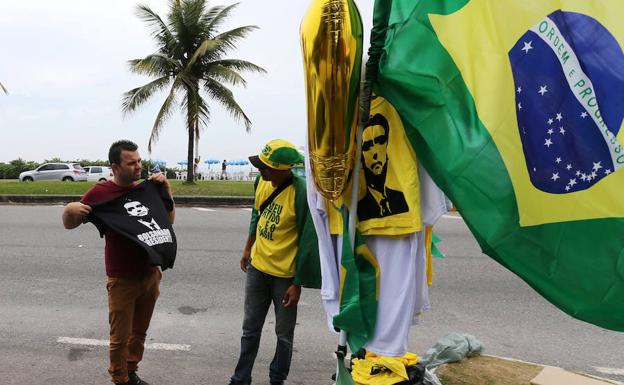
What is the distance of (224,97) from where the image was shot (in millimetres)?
18922

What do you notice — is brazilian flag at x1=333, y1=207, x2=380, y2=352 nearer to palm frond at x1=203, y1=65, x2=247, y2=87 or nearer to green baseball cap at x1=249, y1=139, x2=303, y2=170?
green baseball cap at x1=249, y1=139, x2=303, y2=170

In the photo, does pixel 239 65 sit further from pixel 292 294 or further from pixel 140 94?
pixel 292 294

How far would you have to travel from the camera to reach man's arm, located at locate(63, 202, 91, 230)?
2.97m

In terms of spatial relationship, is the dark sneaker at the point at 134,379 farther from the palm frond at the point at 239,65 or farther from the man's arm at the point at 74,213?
the palm frond at the point at 239,65

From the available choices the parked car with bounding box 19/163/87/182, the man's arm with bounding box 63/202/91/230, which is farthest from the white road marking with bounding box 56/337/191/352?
the parked car with bounding box 19/163/87/182

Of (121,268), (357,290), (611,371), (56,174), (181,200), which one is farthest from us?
(56,174)

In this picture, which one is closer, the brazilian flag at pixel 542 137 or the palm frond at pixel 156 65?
the brazilian flag at pixel 542 137

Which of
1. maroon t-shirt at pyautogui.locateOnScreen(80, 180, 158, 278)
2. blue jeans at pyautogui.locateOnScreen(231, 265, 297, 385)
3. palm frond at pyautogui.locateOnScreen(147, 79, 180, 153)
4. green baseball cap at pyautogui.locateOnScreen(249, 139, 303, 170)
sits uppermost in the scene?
palm frond at pyautogui.locateOnScreen(147, 79, 180, 153)

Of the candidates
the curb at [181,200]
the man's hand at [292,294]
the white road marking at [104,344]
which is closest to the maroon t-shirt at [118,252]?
Answer: the man's hand at [292,294]

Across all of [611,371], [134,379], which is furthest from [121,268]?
[611,371]

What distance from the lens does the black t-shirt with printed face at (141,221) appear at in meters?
3.05

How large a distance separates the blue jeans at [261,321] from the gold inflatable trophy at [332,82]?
5.15 ft

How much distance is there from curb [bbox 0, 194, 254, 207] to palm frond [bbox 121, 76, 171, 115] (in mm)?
4341

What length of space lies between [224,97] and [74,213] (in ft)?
54.0
